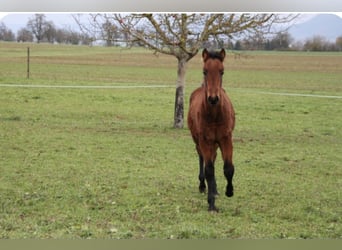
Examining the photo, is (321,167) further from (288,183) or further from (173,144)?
(173,144)

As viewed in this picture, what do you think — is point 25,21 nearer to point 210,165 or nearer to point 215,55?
point 215,55

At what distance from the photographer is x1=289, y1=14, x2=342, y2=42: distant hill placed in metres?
3.76

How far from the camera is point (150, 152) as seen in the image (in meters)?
6.52

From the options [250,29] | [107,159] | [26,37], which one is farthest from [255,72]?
[26,37]

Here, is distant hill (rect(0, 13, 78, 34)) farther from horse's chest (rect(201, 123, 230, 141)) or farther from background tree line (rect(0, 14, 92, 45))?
horse's chest (rect(201, 123, 230, 141))

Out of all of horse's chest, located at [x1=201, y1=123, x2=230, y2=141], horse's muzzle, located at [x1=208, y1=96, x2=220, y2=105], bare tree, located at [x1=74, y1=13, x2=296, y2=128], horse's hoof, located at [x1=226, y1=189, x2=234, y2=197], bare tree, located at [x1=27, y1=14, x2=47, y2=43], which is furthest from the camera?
bare tree, located at [x1=74, y1=13, x2=296, y2=128]

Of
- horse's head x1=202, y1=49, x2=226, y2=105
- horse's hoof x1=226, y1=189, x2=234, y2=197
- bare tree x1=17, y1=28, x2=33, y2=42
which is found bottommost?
horse's hoof x1=226, y1=189, x2=234, y2=197

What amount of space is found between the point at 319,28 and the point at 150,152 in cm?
300

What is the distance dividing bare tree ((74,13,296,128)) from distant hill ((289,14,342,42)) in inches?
6.5

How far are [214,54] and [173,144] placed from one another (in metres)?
3.14

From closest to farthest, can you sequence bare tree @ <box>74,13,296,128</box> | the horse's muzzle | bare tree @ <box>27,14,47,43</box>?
1. the horse's muzzle
2. bare tree @ <box>27,14,47,43</box>
3. bare tree @ <box>74,13,296,128</box>

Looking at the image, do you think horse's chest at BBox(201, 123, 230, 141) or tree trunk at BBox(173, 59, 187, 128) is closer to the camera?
horse's chest at BBox(201, 123, 230, 141)

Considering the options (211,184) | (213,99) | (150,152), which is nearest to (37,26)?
(213,99)

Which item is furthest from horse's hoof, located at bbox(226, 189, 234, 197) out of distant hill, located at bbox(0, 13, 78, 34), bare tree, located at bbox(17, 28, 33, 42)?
bare tree, located at bbox(17, 28, 33, 42)
